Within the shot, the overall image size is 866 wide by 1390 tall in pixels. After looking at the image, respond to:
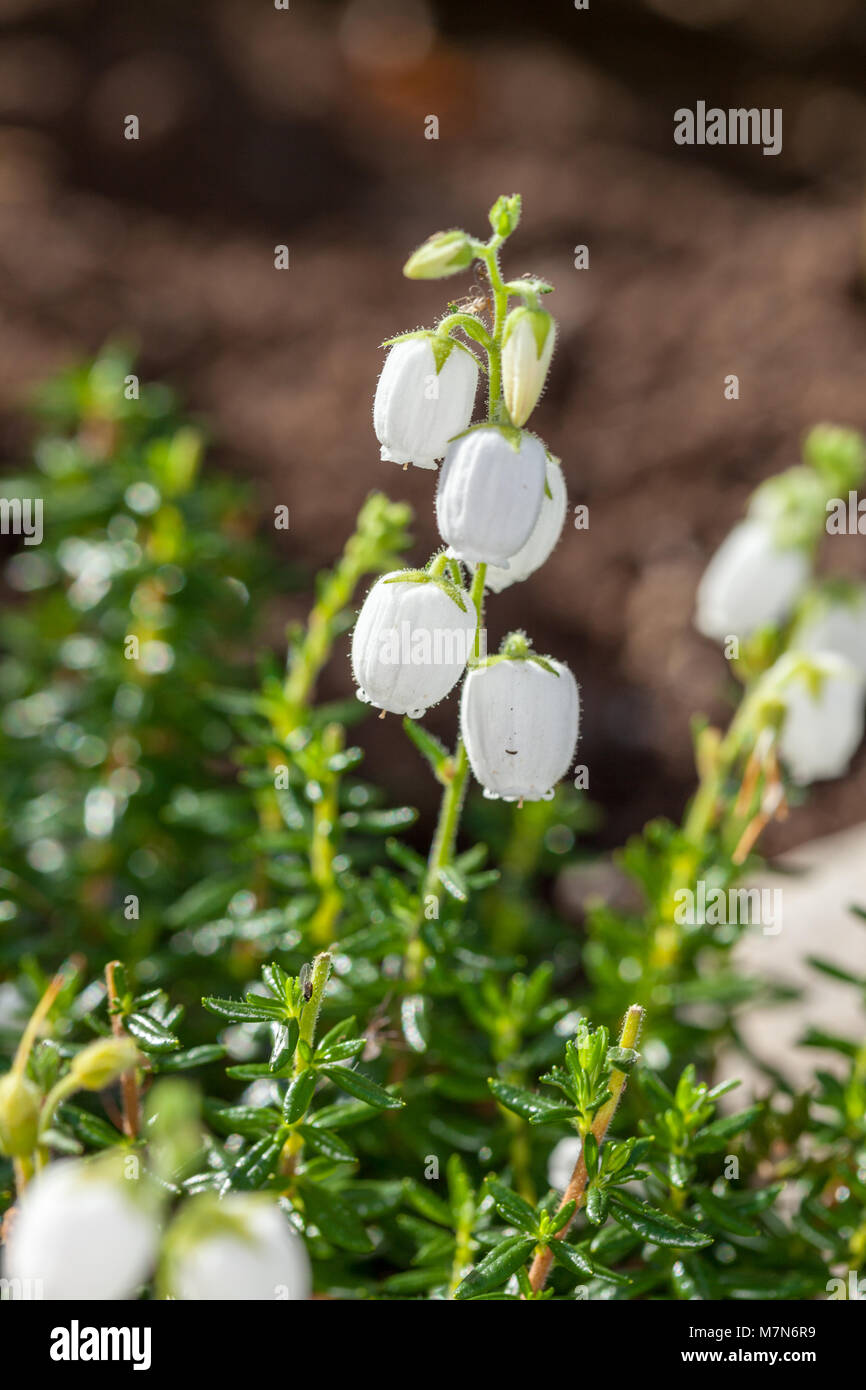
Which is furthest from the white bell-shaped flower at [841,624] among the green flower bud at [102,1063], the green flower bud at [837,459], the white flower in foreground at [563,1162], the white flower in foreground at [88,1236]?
the white flower in foreground at [88,1236]

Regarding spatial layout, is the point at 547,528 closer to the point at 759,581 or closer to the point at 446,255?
the point at 446,255

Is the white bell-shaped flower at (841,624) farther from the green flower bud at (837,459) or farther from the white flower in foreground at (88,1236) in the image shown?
the white flower in foreground at (88,1236)

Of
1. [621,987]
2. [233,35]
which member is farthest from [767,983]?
[233,35]

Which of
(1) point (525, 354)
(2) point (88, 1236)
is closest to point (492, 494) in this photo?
(1) point (525, 354)

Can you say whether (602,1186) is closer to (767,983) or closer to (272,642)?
(767,983)

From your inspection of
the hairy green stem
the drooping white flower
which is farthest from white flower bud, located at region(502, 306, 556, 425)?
the hairy green stem

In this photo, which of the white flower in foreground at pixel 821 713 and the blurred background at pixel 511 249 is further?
the blurred background at pixel 511 249
